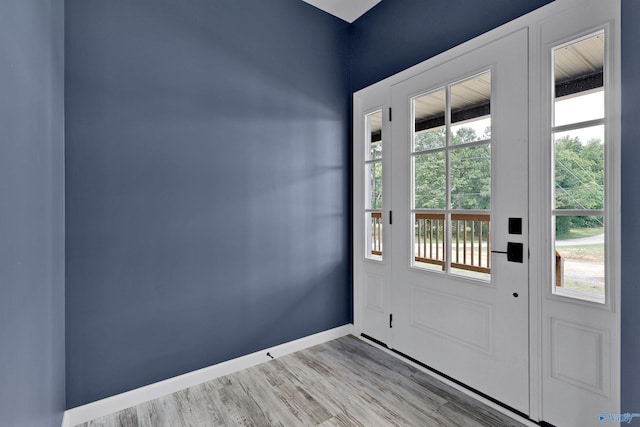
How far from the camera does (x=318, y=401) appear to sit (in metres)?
1.96

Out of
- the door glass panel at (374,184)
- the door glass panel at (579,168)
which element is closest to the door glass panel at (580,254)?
the door glass panel at (579,168)

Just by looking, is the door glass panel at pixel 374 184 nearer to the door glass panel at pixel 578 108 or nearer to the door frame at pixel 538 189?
the door frame at pixel 538 189

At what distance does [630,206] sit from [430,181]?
42.2 inches

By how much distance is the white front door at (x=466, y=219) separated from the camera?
5.92ft

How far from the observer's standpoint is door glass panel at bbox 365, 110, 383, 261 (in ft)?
8.88

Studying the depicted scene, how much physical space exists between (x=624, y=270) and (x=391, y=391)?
4.69 feet

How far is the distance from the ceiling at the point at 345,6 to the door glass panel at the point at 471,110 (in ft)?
3.96

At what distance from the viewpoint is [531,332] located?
174cm

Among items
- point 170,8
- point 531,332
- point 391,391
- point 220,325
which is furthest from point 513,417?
point 170,8

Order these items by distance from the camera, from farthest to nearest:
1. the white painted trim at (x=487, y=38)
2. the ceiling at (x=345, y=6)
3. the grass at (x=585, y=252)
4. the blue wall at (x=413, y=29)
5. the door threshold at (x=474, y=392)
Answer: the ceiling at (x=345, y=6) → the blue wall at (x=413, y=29) → the door threshold at (x=474, y=392) → the white painted trim at (x=487, y=38) → the grass at (x=585, y=252)

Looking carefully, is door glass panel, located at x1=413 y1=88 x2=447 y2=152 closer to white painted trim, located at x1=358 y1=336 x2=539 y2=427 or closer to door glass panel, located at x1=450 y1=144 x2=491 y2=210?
door glass panel, located at x1=450 y1=144 x2=491 y2=210
